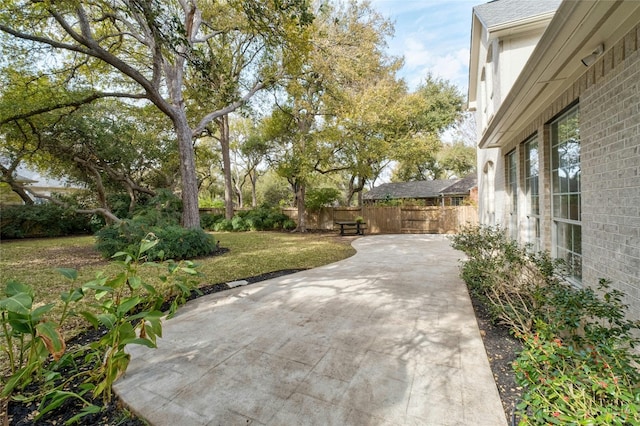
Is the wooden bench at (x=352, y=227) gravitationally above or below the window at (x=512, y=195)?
below

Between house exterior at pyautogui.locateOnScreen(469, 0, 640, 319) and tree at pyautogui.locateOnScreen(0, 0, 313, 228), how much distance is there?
3.79 meters

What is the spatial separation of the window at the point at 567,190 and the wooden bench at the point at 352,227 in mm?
9239

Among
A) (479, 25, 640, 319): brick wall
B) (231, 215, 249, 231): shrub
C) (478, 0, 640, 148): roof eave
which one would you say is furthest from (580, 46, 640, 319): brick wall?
(231, 215, 249, 231): shrub

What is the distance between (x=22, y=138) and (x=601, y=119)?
582 inches

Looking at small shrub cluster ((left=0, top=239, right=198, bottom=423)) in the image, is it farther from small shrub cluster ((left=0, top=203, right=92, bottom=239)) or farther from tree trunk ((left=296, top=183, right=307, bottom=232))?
small shrub cluster ((left=0, top=203, right=92, bottom=239))

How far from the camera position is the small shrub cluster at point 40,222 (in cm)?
1241

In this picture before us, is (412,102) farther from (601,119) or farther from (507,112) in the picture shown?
(601,119)

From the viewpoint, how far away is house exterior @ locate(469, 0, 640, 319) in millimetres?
2223

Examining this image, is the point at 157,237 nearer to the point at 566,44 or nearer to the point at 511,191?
the point at 566,44

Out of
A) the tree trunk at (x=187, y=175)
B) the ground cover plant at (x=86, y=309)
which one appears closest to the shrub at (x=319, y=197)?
the ground cover plant at (x=86, y=309)

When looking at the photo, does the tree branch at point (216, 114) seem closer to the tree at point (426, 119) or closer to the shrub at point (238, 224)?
the shrub at point (238, 224)

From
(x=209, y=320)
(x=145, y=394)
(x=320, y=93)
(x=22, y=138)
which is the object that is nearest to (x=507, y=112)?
(x=209, y=320)

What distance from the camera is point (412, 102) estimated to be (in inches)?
545

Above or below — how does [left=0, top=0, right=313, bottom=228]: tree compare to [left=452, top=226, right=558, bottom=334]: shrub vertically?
above
